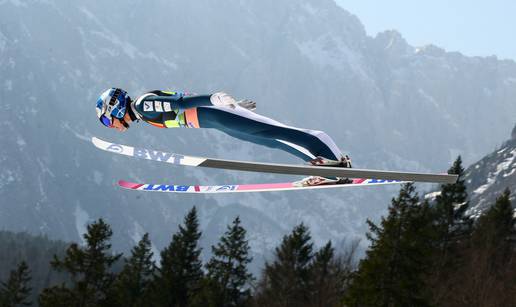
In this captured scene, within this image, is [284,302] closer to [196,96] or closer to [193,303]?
[193,303]

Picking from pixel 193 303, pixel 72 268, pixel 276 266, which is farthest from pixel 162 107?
pixel 276 266

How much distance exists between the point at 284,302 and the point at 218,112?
25.1m

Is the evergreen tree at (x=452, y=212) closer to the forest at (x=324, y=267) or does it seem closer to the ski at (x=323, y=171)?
the forest at (x=324, y=267)

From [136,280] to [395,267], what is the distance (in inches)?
814

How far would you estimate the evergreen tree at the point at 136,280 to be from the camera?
109 feet

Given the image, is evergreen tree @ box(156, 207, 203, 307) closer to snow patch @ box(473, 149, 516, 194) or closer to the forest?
the forest

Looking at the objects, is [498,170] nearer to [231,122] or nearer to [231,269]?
[231,269]

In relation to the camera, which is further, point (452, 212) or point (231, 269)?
point (231, 269)

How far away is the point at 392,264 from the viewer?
19.0 metres

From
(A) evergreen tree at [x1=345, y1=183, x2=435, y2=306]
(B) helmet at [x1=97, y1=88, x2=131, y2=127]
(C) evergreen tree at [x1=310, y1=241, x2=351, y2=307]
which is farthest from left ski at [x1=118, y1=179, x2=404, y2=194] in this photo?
(C) evergreen tree at [x1=310, y1=241, x2=351, y2=307]

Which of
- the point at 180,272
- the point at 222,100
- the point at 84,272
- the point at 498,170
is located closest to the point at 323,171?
the point at 222,100

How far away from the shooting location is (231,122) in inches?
277

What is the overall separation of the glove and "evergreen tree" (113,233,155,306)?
25.5m

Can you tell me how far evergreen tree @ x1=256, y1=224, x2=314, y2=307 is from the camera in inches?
1270
